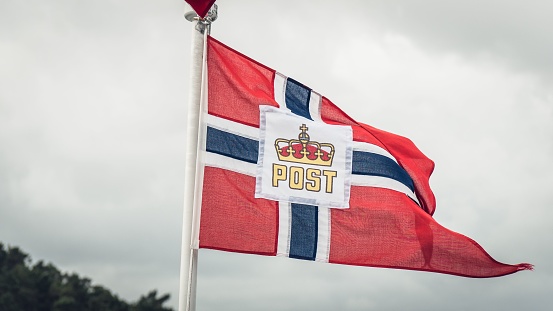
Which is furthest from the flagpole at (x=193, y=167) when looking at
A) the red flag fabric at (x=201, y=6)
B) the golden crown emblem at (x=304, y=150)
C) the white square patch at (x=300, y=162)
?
the golden crown emblem at (x=304, y=150)

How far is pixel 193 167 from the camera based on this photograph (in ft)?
47.4

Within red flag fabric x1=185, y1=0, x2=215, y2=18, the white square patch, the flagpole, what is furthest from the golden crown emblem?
red flag fabric x1=185, y1=0, x2=215, y2=18

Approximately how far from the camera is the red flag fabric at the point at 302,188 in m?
14.9

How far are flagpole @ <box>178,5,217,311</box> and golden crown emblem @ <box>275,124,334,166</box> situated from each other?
1615 mm

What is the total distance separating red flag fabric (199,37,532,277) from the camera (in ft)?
49.0

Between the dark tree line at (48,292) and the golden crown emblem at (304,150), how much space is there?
50.8 m

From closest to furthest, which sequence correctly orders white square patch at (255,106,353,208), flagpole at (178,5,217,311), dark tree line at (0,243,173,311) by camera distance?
flagpole at (178,5,217,311) → white square patch at (255,106,353,208) → dark tree line at (0,243,173,311)

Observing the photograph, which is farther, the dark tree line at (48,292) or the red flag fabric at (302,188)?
the dark tree line at (48,292)

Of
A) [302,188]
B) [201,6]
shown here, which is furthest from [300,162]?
[201,6]

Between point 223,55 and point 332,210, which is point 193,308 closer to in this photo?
point 332,210

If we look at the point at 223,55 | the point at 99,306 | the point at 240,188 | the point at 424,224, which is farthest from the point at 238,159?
the point at 99,306

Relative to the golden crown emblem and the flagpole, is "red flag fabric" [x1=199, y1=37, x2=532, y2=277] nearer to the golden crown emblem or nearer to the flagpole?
the golden crown emblem

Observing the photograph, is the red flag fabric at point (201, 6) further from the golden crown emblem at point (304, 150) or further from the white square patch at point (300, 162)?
the golden crown emblem at point (304, 150)

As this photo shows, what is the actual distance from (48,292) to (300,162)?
5583 centimetres
